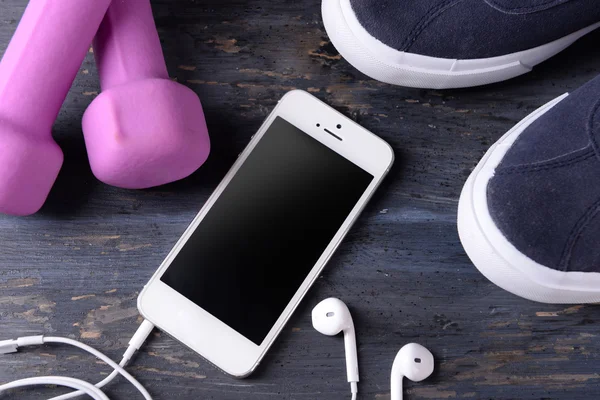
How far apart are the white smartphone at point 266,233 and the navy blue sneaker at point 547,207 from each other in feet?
0.33

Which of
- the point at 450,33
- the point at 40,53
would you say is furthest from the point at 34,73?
the point at 450,33

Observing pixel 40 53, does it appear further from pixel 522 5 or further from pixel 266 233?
pixel 522 5

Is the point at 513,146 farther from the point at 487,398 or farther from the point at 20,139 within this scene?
the point at 20,139

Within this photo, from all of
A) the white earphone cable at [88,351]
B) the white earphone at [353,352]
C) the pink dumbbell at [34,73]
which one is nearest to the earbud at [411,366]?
the white earphone at [353,352]

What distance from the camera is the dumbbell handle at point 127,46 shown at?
447mm

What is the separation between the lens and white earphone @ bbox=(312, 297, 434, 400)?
49cm

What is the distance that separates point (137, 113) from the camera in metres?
0.43

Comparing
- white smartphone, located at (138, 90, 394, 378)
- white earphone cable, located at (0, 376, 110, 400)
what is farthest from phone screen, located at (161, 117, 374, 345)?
white earphone cable, located at (0, 376, 110, 400)

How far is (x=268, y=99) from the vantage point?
538 millimetres

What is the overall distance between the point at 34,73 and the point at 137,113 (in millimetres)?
79

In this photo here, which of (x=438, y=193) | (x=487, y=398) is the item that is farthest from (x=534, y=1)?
(x=487, y=398)

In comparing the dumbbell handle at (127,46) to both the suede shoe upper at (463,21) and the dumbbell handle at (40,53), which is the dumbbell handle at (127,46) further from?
the suede shoe upper at (463,21)

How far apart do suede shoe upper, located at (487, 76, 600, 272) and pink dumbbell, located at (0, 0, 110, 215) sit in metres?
0.34

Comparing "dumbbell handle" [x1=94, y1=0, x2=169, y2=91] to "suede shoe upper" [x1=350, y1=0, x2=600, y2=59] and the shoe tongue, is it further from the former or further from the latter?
the shoe tongue
